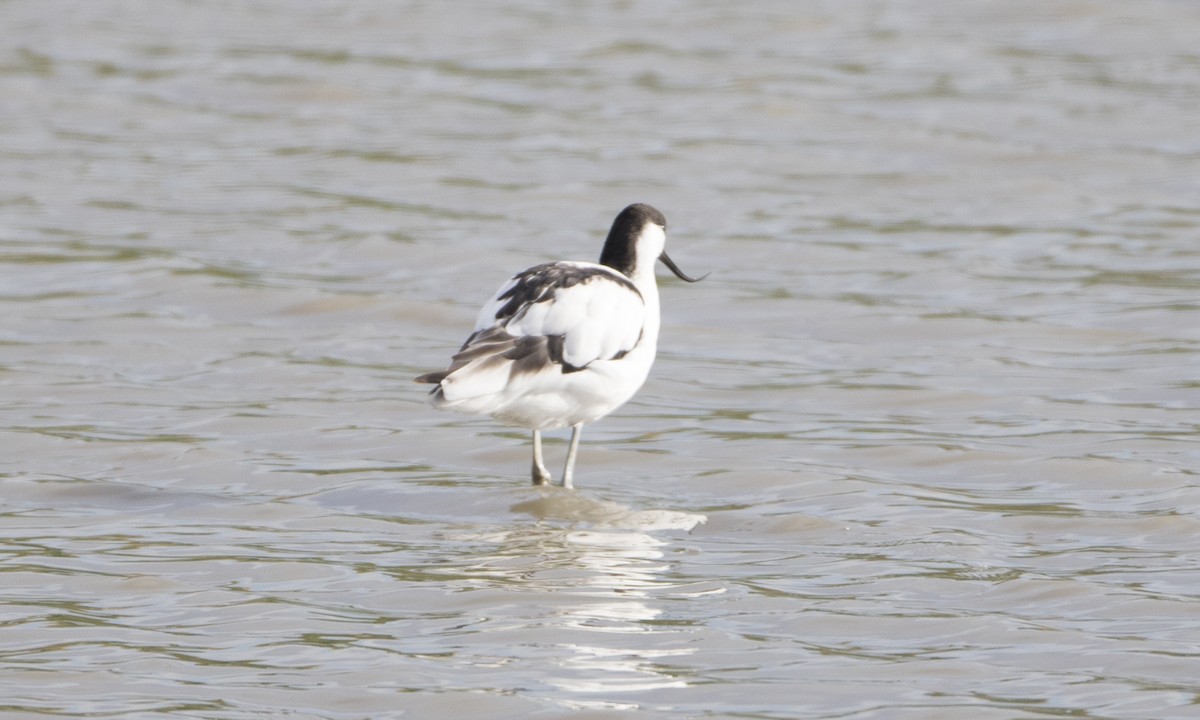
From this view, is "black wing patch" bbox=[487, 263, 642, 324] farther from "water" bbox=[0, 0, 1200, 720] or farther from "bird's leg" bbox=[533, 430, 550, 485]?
"water" bbox=[0, 0, 1200, 720]

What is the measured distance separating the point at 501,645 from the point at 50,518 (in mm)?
2325

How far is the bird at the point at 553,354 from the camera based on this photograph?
7273 mm

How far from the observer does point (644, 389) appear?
9.74 metres

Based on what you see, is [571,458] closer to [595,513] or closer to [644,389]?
[595,513]

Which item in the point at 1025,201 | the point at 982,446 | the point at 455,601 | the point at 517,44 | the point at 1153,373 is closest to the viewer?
the point at 455,601

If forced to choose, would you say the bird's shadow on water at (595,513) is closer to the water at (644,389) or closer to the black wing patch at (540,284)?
the water at (644,389)

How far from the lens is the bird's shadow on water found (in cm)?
746

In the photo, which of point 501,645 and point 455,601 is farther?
point 455,601

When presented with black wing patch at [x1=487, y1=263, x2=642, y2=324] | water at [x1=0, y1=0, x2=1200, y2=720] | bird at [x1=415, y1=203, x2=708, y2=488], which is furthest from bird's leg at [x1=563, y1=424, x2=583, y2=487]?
black wing patch at [x1=487, y1=263, x2=642, y2=324]

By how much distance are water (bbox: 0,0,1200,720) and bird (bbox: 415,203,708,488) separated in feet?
1.43

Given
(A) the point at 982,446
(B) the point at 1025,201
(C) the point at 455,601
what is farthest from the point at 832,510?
(B) the point at 1025,201

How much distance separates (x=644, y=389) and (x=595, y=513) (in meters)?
2.11

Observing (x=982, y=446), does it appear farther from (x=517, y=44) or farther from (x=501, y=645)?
(x=517, y=44)

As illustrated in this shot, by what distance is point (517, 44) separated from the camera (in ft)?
59.1
